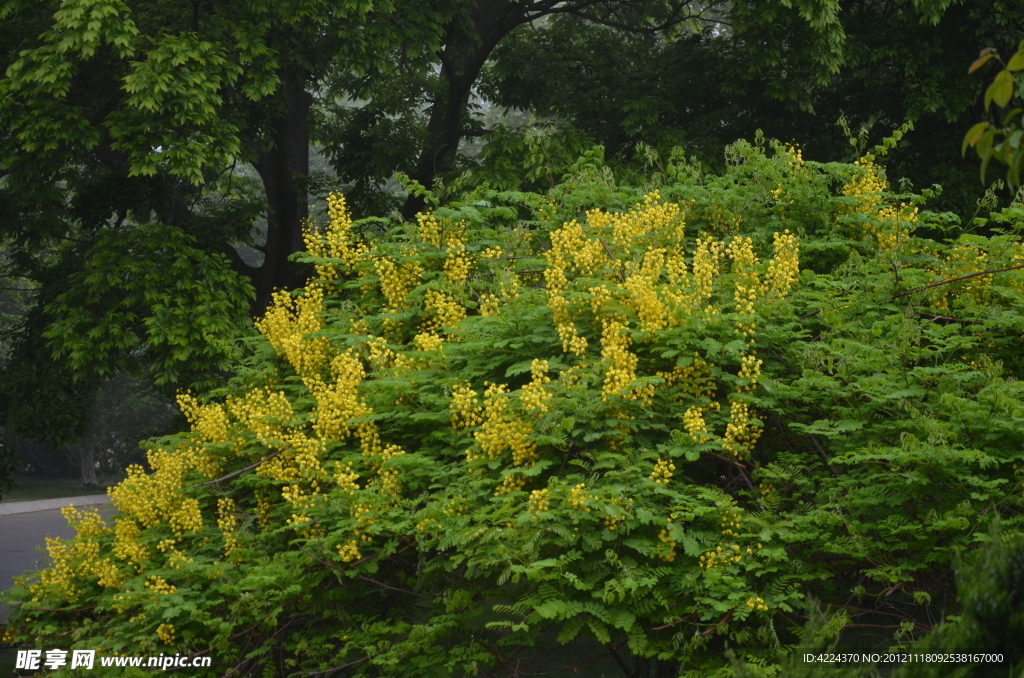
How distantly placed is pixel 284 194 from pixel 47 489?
23544 millimetres

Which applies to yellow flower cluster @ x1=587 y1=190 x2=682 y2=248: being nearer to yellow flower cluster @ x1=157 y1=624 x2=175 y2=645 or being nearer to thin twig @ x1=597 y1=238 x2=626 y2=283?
thin twig @ x1=597 y1=238 x2=626 y2=283

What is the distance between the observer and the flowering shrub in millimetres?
4484

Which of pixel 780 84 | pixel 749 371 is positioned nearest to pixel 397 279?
pixel 749 371

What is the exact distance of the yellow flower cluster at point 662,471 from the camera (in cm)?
467

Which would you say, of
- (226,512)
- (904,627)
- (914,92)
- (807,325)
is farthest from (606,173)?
(914,92)

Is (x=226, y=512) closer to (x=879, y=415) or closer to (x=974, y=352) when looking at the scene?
(x=879, y=415)

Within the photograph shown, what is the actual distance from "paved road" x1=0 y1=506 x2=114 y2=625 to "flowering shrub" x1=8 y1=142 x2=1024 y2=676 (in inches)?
324

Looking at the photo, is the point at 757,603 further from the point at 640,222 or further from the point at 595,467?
the point at 640,222

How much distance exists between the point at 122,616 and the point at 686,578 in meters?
3.61

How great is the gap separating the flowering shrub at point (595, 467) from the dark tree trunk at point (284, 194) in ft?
24.1

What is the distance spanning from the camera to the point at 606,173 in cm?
745

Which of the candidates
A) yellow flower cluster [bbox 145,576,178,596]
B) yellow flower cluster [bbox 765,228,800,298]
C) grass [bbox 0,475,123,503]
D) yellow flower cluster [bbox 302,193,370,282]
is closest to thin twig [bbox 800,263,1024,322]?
yellow flower cluster [bbox 765,228,800,298]

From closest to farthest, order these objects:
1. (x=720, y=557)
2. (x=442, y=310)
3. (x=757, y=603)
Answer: (x=757, y=603) < (x=720, y=557) < (x=442, y=310)

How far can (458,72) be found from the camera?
15047 mm
